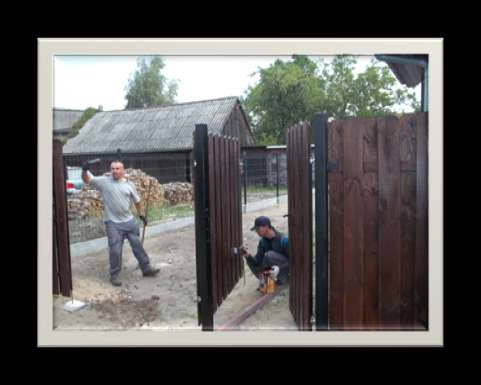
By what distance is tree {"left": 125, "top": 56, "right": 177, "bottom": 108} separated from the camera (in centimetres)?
277

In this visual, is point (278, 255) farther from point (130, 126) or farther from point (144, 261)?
point (130, 126)

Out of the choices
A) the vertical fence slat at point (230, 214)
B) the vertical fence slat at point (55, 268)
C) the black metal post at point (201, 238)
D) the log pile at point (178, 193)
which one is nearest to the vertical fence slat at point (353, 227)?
the black metal post at point (201, 238)

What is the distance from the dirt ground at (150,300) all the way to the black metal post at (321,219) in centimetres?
31

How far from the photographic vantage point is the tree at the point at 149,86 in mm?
2766

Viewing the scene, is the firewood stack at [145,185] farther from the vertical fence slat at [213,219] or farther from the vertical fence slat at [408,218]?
the vertical fence slat at [408,218]

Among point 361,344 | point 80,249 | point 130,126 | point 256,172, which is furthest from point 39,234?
point 256,172

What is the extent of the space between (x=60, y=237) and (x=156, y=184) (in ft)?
7.35

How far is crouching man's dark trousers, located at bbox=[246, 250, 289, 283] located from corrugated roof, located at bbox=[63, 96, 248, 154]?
1323 mm

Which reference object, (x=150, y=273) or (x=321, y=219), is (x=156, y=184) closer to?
(x=150, y=273)

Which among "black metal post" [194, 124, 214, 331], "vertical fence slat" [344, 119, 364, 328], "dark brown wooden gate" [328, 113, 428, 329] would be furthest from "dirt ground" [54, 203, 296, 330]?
"dark brown wooden gate" [328, 113, 428, 329]

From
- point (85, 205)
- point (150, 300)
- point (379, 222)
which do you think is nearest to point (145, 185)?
point (85, 205)

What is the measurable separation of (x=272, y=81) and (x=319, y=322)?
1.73 meters

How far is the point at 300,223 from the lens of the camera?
294 cm

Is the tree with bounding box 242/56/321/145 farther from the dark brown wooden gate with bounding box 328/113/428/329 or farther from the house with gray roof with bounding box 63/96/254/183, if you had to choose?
the dark brown wooden gate with bounding box 328/113/428/329
